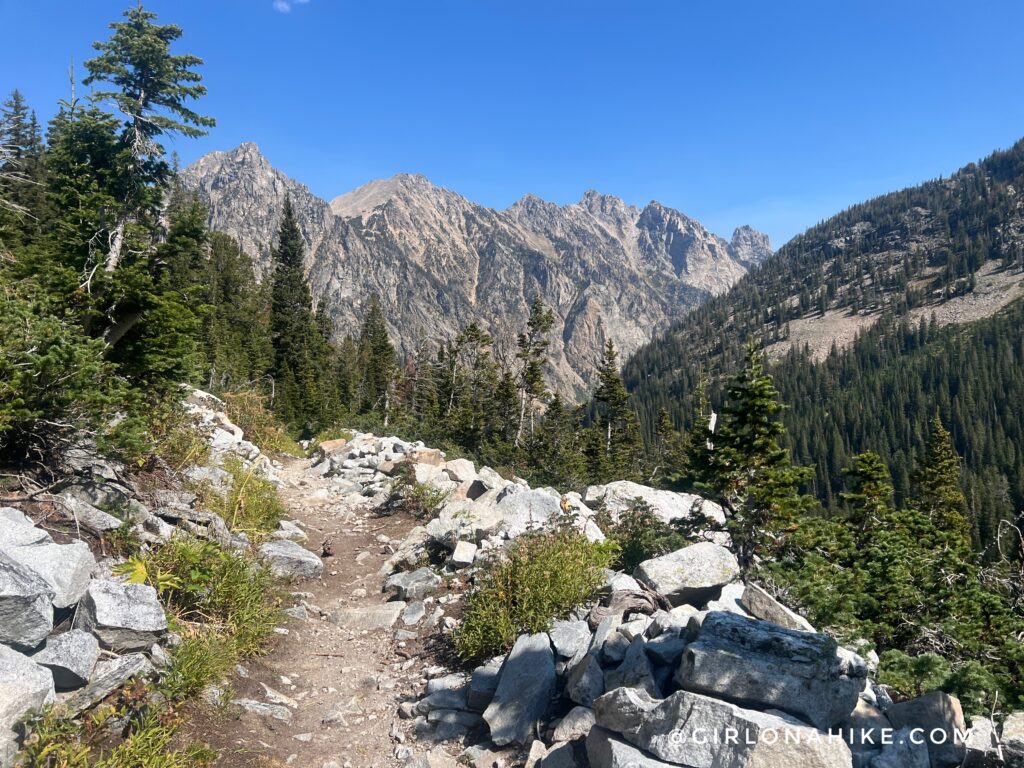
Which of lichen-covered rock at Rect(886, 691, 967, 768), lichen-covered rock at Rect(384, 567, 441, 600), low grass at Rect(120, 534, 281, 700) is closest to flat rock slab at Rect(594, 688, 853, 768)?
lichen-covered rock at Rect(886, 691, 967, 768)

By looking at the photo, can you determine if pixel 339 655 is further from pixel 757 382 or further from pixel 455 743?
pixel 757 382

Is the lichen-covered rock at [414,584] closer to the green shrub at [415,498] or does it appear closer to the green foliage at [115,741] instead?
the green shrub at [415,498]

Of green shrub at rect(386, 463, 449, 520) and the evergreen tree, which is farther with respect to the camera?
the evergreen tree

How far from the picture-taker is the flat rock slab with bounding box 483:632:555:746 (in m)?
4.93

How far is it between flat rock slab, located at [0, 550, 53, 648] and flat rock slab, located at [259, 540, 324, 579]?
390 cm

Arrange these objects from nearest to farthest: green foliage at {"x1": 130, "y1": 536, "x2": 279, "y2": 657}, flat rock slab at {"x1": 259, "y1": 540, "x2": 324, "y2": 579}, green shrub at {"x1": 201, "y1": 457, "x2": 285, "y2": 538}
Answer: green foliage at {"x1": 130, "y1": 536, "x2": 279, "y2": 657}, flat rock slab at {"x1": 259, "y1": 540, "x2": 324, "y2": 579}, green shrub at {"x1": 201, "y1": 457, "x2": 285, "y2": 538}

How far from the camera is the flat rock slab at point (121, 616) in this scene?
182 inches

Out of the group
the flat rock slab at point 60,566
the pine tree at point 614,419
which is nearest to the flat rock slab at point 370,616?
the flat rock slab at point 60,566

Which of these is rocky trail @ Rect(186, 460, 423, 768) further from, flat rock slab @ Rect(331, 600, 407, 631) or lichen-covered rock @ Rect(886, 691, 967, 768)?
lichen-covered rock @ Rect(886, 691, 967, 768)

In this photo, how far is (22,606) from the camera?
3992 mm

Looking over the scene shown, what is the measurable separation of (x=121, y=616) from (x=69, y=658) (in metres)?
0.62

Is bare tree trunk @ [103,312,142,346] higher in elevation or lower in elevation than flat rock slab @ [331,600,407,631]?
higher

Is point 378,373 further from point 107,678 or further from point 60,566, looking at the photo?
point 107,678

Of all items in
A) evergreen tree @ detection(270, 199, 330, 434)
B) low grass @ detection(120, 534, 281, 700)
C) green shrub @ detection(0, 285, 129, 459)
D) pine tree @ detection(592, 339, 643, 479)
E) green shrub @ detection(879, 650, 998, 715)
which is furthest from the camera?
pine tree @ detection(592, 339, 643, 479)
